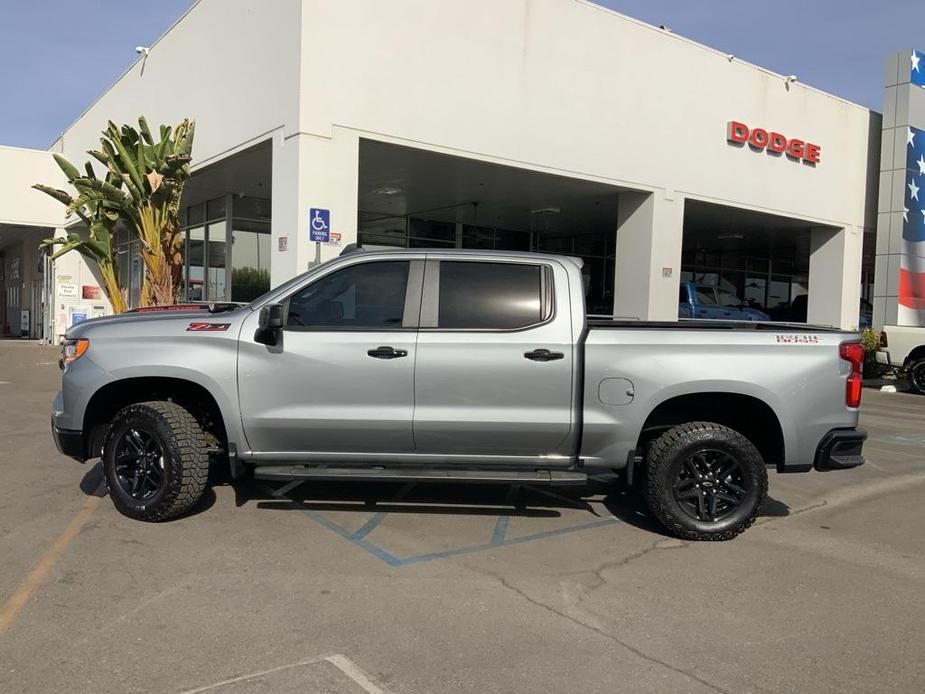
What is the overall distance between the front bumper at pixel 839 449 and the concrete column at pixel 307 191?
844 centimetres

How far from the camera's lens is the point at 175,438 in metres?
5.09

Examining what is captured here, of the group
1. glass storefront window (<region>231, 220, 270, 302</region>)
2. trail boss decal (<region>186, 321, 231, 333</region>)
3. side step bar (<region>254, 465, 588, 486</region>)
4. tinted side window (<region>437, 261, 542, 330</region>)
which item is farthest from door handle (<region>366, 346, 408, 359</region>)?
glass storefront window (<region>231, 220, 270, 302</region>)

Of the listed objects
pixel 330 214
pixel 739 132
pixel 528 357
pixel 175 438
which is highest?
pixel 739 132

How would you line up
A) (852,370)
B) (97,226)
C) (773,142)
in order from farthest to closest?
(773,142) → (97,226) → (852,370)

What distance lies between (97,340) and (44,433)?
449 cm

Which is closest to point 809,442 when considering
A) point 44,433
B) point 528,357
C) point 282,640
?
point 528,357

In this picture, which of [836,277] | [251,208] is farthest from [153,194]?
[836,277]

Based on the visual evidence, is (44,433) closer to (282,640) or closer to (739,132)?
(282,640)

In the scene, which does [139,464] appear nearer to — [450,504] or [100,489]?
[100,489]

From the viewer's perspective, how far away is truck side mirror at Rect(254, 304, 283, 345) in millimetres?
4906

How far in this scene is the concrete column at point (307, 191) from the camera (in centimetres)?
1170

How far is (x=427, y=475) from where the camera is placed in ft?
16.5

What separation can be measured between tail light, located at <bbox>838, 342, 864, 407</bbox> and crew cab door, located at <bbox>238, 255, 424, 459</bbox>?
9.89 ft

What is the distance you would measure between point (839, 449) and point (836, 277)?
1857cm
